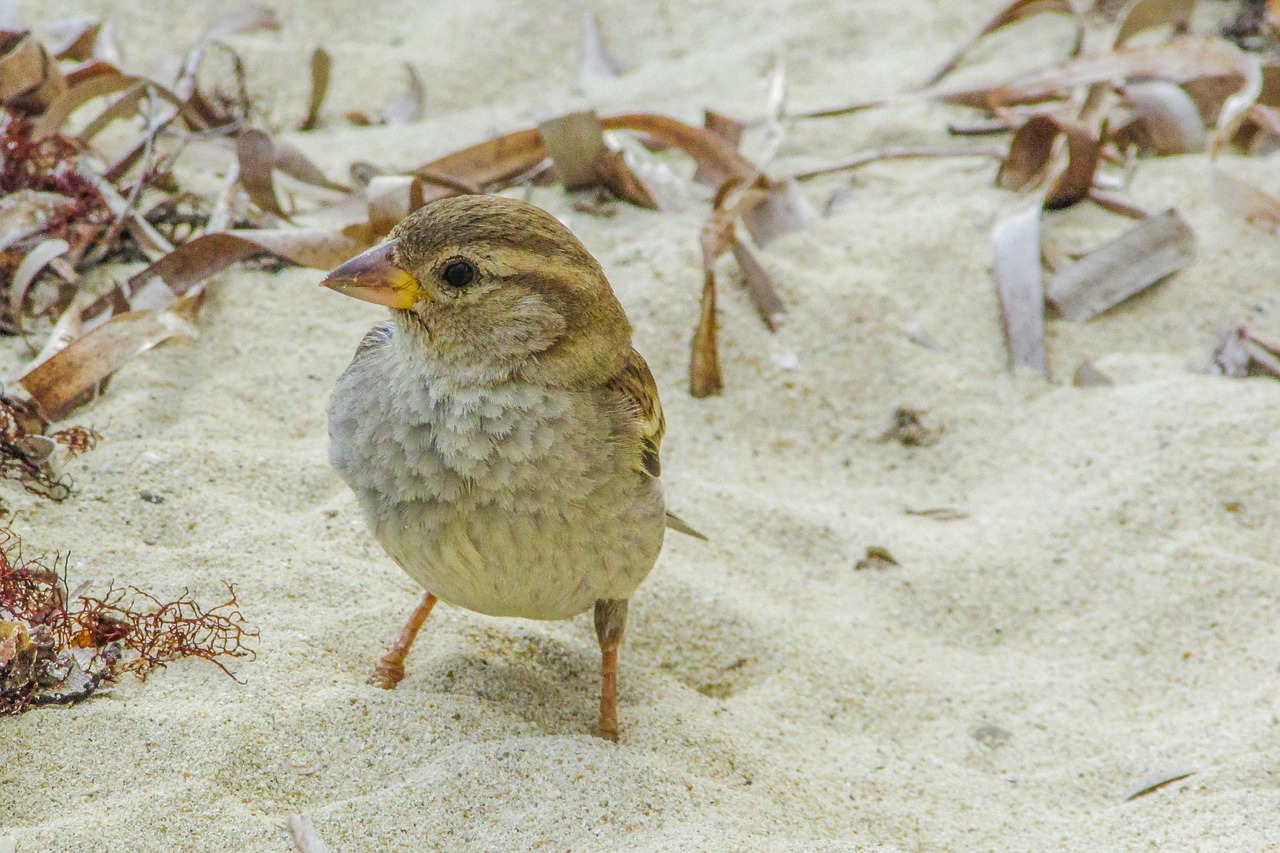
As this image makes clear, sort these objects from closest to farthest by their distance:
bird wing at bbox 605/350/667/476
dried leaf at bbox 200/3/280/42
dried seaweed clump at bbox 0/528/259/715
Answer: dried seaweed clump at bbox 0/528/259/715, bird wing at bbox 605/350/667/476, dried leaf at bbox 200/3/280/42

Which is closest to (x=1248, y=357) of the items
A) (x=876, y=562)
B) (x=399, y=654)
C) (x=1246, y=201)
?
(x=1246, y=201)

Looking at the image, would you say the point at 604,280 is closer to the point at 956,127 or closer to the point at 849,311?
the point at 849,311

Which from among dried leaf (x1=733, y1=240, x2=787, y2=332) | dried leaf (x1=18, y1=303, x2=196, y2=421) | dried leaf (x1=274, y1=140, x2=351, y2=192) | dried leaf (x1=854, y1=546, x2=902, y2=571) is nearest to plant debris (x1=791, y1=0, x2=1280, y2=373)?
dried leaf (x1=733, y1=240, x2=787, y2=332)

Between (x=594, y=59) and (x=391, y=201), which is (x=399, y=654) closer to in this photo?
(x=391, y=201)

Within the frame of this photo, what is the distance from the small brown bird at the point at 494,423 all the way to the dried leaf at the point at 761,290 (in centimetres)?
203

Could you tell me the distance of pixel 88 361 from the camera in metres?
4.03

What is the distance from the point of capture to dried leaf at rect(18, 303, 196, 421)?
3.94 m

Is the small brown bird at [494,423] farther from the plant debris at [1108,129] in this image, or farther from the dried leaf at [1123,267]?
the dried leaf at [1123,267]

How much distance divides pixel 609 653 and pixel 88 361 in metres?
1.91

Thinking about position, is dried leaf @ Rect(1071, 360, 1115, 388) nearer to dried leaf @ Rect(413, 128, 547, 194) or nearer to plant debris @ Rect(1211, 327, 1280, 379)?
plant debris @ Rect(1211, 327, 1280, 379)

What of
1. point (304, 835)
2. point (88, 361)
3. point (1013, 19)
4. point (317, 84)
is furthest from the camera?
point (1013, 19)

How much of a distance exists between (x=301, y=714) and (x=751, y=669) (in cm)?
141

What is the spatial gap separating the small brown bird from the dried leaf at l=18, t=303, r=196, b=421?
122 centimetres

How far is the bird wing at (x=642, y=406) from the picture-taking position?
3.25 metres
